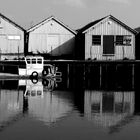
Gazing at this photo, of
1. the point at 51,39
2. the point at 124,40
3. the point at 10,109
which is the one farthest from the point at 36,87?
the point at 124,40

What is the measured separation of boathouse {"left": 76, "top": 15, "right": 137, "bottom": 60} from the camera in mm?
55094

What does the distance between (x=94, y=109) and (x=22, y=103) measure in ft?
14.5

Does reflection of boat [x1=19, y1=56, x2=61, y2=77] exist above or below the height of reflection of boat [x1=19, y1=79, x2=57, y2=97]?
above

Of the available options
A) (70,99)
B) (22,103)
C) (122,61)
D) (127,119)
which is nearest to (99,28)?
(122,61)

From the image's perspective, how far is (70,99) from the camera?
98.0 ft

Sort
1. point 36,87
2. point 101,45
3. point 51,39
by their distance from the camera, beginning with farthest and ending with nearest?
point 51,39 → point 101,45 → point 36,87

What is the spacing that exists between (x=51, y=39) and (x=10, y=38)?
15.4 ft

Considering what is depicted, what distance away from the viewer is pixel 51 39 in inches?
2228

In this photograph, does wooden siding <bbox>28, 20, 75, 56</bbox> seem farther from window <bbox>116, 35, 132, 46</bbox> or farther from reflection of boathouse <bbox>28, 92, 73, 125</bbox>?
reflection of boathouse <bbox>28, 92, 73, 125</bbox>

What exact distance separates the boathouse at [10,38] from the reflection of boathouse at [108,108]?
24.2m

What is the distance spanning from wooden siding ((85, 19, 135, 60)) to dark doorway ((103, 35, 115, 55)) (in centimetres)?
38

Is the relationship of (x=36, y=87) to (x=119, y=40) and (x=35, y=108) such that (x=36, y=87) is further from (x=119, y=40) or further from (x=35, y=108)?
(x=119, y=40)

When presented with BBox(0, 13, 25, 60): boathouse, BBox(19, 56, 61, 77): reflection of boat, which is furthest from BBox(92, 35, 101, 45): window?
BBox(0, 13, 25, 60): boathouse

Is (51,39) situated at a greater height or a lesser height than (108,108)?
greater
